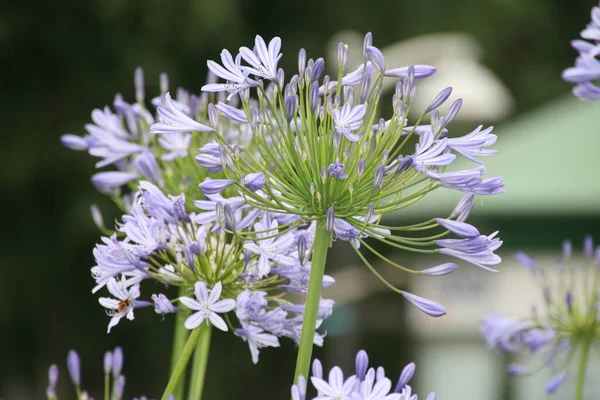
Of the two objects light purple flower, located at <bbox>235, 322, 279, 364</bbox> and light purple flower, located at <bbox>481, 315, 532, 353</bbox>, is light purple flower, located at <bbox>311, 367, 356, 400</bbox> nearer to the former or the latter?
light purple flower, located at <bbox>235, 322, 279, 364</bbox>

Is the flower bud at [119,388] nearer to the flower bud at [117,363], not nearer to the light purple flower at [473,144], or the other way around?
the flower bud at [117,363]

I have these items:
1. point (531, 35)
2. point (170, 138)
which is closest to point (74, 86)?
point (531, 35)

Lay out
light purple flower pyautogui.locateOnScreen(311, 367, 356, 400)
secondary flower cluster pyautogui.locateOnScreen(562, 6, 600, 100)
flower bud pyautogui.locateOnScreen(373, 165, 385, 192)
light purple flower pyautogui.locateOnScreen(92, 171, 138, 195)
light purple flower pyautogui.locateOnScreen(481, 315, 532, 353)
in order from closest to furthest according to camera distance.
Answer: light purple flower pyautogui.locateOnScreen(311, 367, 356, 400)
flower bud pyautogui.locateOnScreen(373, 165, 385, 192)
secondary flower cluster pyautogui.locateOnScreen(562, 6, 600, 100)
light purple flower pyautogui.locateOnScreen(92, 171, 138, 195)
light purple flower pyautogui.locateOnScreen(481, 315, 532, 353)

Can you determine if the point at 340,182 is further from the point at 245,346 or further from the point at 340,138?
the point at 245,346

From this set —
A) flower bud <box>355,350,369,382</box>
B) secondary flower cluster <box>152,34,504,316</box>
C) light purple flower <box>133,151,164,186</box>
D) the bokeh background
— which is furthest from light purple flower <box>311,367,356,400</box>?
the bokeh background

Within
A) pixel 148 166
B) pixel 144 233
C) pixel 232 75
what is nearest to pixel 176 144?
pixel 148 166

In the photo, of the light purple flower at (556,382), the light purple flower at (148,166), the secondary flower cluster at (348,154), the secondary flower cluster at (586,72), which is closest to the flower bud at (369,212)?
the secondary flower cluster at (348,154)
